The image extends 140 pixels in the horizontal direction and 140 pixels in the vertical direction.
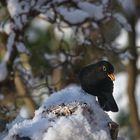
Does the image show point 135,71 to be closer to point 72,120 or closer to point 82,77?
point 82,77

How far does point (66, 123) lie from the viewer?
2.26 m

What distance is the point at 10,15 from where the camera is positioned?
13.0 ft

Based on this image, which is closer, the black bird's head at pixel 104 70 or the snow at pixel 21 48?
the black bird's head at pixel 104 70

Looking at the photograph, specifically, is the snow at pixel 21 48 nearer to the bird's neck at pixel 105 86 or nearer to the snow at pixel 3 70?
the snow at pixel 3 70

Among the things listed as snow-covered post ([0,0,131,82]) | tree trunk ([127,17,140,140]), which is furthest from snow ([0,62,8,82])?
tree trunk ([127,17,140,140])

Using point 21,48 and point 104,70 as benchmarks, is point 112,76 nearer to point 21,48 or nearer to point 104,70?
point 104,70

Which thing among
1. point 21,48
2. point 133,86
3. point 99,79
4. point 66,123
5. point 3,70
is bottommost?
point 133,86

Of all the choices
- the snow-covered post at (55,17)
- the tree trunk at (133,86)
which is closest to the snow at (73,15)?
the snow-covered post at (55,17)

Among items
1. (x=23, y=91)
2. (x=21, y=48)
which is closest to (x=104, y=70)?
(x=21, y=48)

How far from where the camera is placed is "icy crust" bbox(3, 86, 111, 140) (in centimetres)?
224

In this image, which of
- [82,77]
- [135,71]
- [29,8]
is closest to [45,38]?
[135,71]

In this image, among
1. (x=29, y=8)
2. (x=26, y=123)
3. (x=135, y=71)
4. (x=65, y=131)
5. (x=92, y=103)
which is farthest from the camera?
(x=135, y=71)

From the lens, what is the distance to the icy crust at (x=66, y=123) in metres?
2.24

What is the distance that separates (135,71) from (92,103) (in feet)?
12.1
